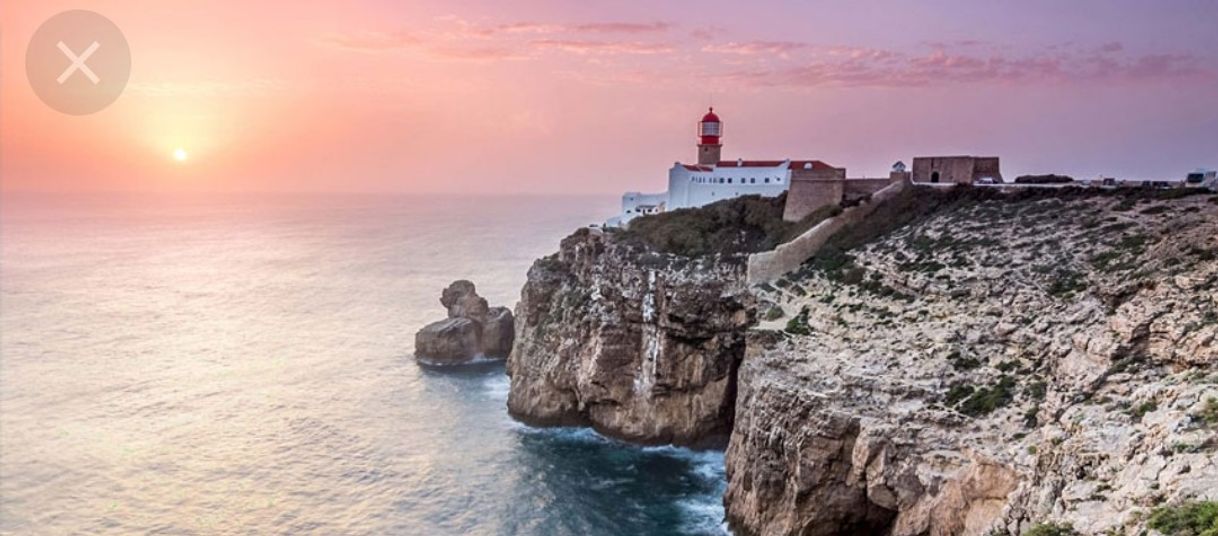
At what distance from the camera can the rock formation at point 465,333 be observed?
2137 inches

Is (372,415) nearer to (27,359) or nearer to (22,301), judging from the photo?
(27,359)

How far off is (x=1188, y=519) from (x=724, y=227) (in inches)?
1369

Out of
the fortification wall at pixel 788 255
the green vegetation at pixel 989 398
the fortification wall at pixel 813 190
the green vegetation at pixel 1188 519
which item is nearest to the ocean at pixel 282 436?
the fortification wall at pixel 788 255

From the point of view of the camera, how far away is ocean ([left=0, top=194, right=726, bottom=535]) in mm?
31078

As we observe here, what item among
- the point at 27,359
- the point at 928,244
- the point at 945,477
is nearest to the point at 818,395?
the point at 945,477

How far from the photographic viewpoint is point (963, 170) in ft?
141

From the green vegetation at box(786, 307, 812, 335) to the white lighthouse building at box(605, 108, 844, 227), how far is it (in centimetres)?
1582

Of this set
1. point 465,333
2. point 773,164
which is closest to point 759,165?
point 773,164

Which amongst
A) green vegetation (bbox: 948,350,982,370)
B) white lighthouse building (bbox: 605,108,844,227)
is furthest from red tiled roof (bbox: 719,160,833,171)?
green vegetation (bbox: 948,350,982,370)

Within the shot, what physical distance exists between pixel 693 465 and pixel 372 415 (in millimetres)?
19791

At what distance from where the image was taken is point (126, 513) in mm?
30969

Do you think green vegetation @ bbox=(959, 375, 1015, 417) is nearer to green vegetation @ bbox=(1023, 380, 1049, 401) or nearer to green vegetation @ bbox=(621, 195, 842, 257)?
green vegetation @ bbox=(1023, 380, 1049, 401)

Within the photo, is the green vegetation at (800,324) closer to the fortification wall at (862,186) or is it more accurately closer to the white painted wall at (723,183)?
the fortification wall at (862,186)

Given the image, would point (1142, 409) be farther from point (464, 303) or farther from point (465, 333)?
point (464, 303)
